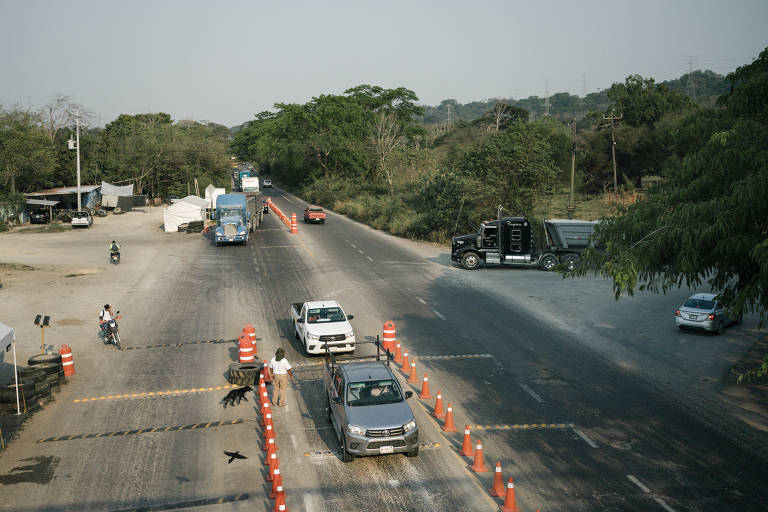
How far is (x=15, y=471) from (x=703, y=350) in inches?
816

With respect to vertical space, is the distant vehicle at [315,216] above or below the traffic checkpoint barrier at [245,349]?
above

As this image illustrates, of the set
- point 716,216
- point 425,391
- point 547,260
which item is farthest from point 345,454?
point 547,260

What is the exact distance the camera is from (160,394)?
57.1 feet

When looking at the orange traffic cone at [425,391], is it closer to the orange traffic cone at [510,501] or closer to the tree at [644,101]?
the orange traffic cone at [510,501]

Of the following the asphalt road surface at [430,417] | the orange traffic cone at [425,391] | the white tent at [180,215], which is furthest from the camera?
the white tent at [180,215]

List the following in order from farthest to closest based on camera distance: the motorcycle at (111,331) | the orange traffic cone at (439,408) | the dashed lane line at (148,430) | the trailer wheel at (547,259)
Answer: the trailer wheel at (547,259) → the motorcycle at (111,331) → the orange traffic cone at (439,408) → the dashed lane line at (148,430)

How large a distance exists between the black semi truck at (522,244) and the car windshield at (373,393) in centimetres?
2313

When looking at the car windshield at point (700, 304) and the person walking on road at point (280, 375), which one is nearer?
the person walking on road at point (280, 375)

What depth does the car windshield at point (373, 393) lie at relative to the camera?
537 inches

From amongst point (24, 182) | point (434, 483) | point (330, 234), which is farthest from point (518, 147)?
point (24, 182)

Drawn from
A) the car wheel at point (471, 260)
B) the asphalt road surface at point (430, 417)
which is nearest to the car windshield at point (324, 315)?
the asphalt road surface at point (430, 417)

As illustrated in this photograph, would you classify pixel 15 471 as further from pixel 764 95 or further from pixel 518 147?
pixel 518 147

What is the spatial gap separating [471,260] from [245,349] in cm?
2051

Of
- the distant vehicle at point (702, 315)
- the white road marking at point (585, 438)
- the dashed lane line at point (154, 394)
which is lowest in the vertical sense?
the white road marking at point (585, 438)
